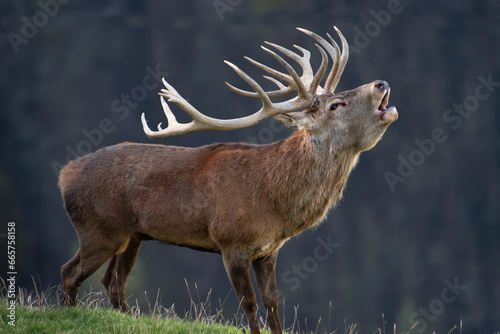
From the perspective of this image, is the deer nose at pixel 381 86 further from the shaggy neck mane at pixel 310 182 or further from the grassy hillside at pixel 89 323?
the grassy hillside at pixel 89 323

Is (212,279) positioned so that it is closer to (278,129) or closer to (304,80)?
(278,129)

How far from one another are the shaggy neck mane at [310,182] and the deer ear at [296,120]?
0.36 feet

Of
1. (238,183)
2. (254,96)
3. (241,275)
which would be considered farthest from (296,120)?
(241,275)

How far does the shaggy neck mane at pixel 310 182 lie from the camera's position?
5668mm

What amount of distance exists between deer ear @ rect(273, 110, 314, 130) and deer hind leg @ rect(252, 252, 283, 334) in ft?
3.54

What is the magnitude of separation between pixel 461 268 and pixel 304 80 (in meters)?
8.38

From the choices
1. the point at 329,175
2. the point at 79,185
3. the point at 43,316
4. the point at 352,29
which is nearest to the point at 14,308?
the point at 43,316

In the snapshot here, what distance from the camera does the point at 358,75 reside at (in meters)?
13.6

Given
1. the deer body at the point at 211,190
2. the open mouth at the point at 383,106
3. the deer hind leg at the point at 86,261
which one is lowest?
the deer hind leg at the point at 86,261

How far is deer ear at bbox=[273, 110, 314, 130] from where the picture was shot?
5777 millimetres

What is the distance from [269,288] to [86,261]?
1560mm

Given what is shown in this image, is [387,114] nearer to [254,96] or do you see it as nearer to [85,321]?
[254,96]

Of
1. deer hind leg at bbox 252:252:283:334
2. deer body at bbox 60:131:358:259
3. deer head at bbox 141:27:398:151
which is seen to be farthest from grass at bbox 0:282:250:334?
deer head at bbox 141:27:398:151

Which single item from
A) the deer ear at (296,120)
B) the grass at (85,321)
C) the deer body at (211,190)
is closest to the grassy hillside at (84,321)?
the grass at (85,321)
